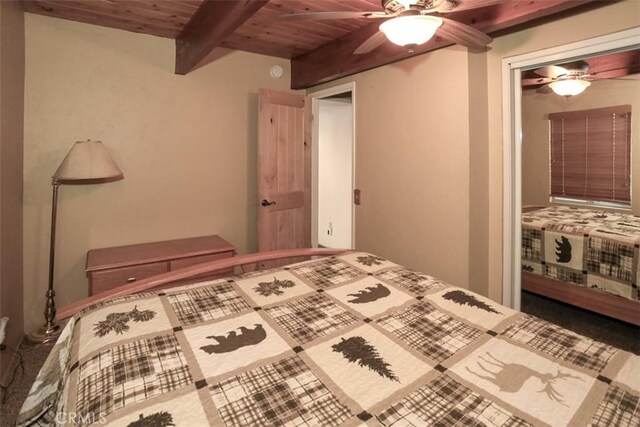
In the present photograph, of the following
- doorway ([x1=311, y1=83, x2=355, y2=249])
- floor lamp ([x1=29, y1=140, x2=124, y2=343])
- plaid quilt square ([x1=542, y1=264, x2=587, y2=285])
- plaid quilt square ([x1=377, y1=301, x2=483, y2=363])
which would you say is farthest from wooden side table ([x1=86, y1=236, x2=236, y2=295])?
plaid quilt square ([x1=542, y1=264, x2=587, y2=285])

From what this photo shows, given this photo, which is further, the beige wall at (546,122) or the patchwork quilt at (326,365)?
the beige wall at (546,122)

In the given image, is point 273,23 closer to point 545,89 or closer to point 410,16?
point 410,16

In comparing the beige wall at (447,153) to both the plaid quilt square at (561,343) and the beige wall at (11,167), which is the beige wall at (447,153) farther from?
the beige wall at (11,167)

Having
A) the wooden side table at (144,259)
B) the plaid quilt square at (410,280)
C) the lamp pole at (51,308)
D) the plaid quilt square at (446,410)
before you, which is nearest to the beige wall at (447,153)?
the plaid quilt square at (410,280)

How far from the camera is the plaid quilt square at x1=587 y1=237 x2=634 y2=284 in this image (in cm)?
228

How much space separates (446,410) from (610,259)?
2.26 m

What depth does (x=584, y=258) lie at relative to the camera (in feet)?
8.03

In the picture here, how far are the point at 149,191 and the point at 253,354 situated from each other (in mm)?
2390

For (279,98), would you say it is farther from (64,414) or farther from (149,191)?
(64,414)

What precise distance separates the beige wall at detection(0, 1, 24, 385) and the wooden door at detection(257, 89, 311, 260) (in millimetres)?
1744

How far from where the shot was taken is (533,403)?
891 millimetres

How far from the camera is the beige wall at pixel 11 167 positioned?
1987 mm

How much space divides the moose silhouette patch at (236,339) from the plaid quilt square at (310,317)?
0.10 m

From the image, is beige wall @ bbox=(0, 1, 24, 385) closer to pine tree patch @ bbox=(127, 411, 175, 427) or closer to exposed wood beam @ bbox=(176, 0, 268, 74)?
exposed wood beam @ bbox=(176, 0, 268, 74)
